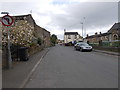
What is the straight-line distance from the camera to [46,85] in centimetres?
614

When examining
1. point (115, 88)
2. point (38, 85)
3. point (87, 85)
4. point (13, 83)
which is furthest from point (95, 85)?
point (13, 83)

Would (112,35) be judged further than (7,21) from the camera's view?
Yes

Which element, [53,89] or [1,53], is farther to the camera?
[1,53]

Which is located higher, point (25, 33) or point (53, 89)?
point (25, 33)

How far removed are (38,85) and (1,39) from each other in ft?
30.2

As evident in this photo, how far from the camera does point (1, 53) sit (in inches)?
410

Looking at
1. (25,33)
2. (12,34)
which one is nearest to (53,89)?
(12,34)

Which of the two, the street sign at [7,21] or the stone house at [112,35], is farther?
the stone house at [112,35]

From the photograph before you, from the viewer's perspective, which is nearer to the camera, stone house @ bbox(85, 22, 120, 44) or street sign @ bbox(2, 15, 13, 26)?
street sign @ bbox(2, 15, 13, 26)

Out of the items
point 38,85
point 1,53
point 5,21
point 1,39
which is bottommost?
point 38,85

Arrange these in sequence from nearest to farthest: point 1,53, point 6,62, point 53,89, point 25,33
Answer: point 53,89 < point 6,62 < point 1,53 < point 25,33

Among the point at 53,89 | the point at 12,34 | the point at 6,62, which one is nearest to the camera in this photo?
the point at 53,89

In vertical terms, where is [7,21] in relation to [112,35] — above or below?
below

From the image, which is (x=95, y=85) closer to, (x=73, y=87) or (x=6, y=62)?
(x=73, y=87)
